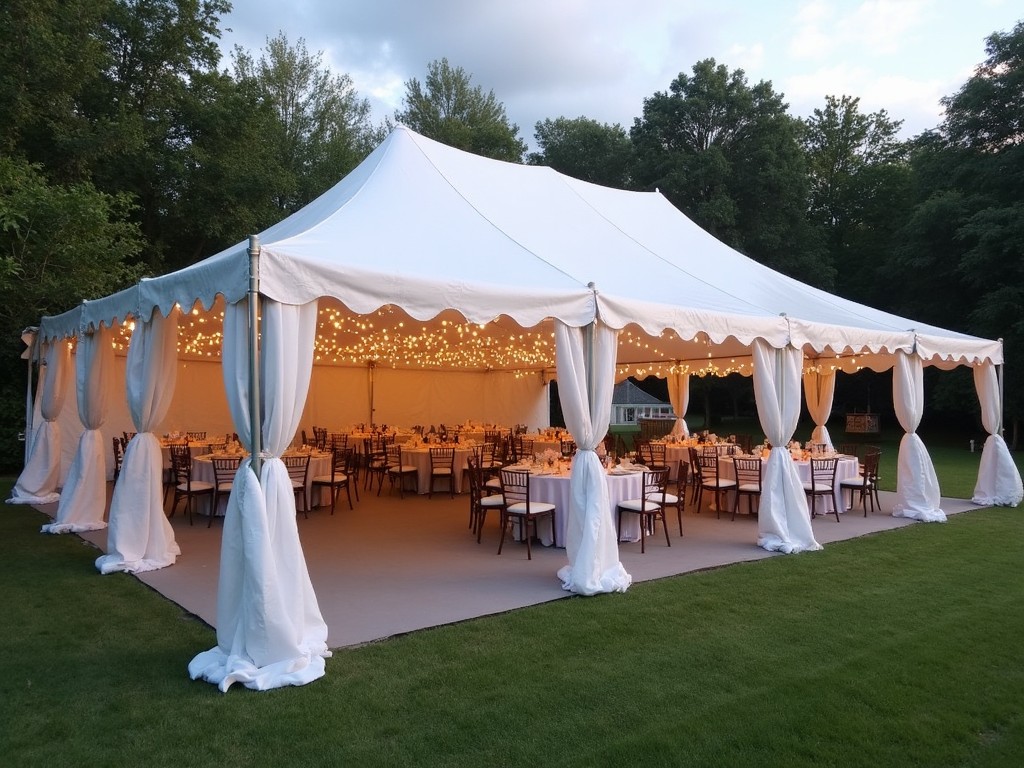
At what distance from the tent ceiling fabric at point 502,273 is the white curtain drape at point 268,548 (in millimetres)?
301

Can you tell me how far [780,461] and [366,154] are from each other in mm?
20094

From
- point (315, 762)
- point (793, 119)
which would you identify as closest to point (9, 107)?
point (315, 762)

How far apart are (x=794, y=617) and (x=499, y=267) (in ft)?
11.9

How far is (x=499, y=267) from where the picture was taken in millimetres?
6113

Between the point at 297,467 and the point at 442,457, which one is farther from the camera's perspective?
the point at 442,457

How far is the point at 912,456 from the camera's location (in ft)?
29.8

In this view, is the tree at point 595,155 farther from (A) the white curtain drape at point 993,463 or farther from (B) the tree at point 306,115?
(A) the white curtain drape at point 993,463

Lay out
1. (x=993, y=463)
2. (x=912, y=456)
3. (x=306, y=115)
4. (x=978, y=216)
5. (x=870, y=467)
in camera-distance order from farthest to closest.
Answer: (x=306, y=115) < (x=978, y=216) < (x=993, y=463) < (x=870, y=467) < (x=912, y=456)

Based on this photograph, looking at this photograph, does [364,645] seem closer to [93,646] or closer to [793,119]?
[93,646]

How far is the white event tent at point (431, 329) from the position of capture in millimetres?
4219

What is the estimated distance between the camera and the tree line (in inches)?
471

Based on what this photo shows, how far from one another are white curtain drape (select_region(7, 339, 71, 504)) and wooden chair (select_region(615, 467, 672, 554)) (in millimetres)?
7954

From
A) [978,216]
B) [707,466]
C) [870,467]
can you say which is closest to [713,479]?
[707,466]

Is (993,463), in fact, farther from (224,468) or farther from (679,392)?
(224,468)
